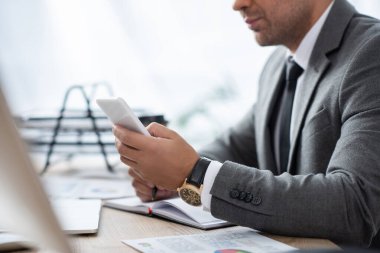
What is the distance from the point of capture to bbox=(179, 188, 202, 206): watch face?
115 centimetres

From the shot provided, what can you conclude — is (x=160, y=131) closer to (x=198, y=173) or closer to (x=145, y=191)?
(x=198, y=173)

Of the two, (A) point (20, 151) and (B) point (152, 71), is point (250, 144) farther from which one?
(A) point (20, 151)

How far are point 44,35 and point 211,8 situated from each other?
2.67 ft

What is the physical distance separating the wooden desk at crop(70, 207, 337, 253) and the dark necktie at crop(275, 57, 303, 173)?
1.69 feet

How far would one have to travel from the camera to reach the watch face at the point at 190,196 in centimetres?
115

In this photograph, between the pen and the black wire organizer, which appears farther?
the black wire organizer

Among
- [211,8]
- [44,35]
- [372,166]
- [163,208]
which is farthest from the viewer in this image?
[211,8]

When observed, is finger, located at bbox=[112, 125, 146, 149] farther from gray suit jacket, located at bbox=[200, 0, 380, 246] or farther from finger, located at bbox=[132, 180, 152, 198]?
finger, located at bbox=[132, 180, 152, 198]

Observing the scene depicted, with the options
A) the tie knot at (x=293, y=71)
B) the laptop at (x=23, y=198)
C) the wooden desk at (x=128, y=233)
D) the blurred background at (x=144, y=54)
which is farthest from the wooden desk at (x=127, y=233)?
the blurred background at (x=144, y=54)

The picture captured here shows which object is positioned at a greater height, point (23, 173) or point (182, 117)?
point (23, 173)

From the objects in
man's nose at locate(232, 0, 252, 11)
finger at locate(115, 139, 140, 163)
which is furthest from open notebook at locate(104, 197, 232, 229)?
man's nose at locate(232, 0, 252, 11)

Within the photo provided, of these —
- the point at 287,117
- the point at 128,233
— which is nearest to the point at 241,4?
the point at 287,117

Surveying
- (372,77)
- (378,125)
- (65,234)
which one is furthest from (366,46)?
(65,234)

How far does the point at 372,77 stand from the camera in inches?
50.8
